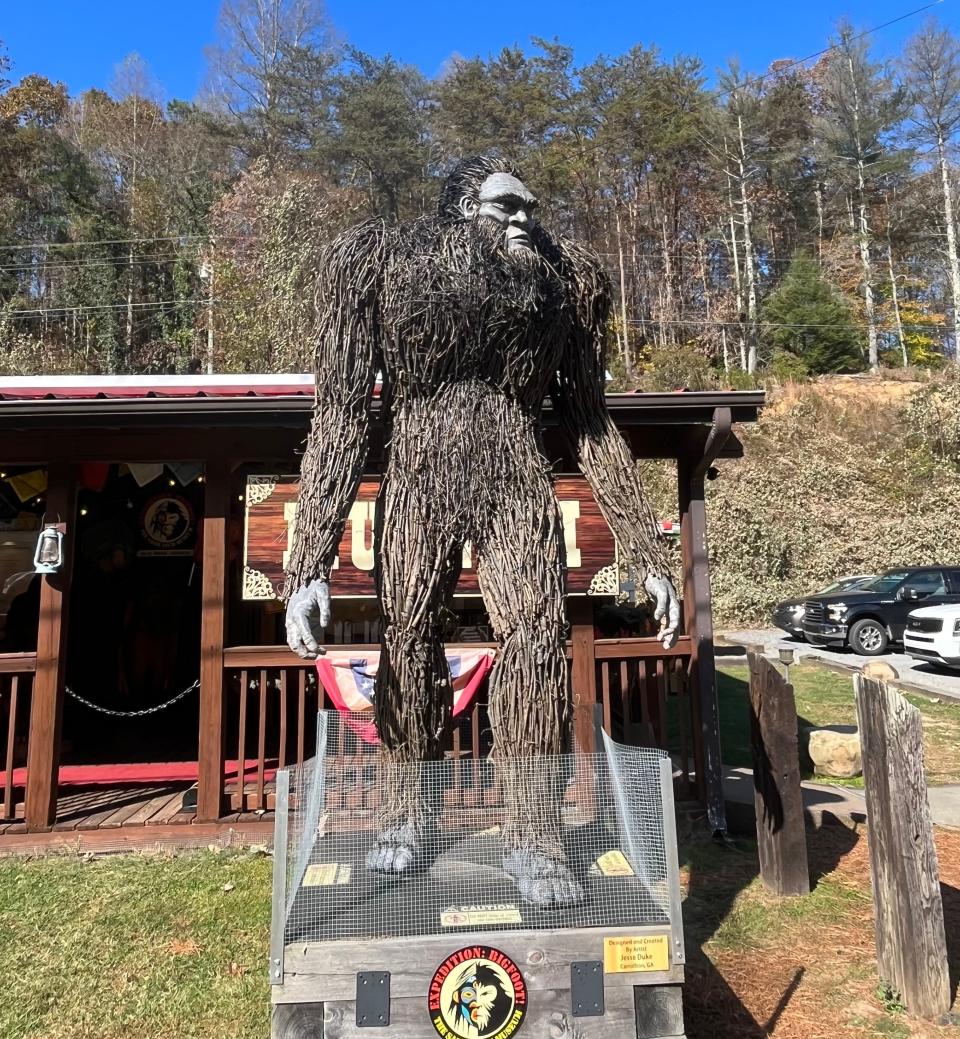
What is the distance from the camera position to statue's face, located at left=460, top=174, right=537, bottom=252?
231cm

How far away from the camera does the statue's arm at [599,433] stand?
7.79 feet

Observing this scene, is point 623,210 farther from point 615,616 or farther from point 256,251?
point 615,616

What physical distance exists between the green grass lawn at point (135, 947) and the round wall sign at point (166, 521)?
11.3 ft

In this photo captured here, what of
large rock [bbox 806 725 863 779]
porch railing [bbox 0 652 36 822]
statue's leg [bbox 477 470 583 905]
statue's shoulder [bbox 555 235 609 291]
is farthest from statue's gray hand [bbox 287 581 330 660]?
large rock [bbox 806 725 863 779]

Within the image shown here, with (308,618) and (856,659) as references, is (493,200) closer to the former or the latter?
(308,618)

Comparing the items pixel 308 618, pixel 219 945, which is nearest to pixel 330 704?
pixel 219 945

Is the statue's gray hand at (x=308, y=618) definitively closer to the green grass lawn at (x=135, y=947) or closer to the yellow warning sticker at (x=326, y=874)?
the yellow warning sticker at (x=326, y=874)

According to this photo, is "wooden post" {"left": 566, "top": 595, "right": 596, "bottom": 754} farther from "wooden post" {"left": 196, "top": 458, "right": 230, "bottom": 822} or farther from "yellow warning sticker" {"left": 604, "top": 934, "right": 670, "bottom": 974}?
"yellow warning sticker" {"left": 604, "top": 934, "right": 670, "bottom": 974}

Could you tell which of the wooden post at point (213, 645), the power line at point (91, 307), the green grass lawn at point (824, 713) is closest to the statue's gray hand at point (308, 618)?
the wooden post at point (213, 645)

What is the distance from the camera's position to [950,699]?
25.9 feet

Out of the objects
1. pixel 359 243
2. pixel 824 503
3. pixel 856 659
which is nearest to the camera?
pixel 359 243

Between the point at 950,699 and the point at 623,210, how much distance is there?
2275 centimetres

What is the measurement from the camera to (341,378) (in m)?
2.32

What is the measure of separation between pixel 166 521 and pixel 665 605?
5884 millimetres
